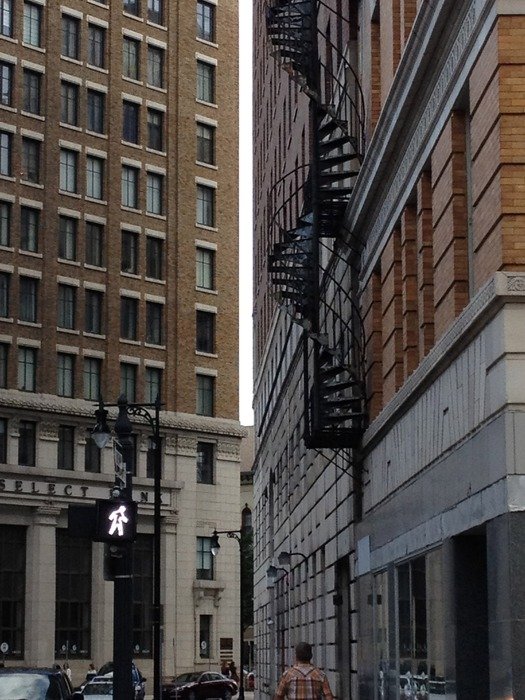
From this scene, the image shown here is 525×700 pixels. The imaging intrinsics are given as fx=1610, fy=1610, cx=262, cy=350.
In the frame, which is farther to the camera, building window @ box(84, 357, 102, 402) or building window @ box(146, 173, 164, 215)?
building window @ box(146, 173, 164, 215)

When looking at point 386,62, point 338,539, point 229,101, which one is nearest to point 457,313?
→ point 386,62

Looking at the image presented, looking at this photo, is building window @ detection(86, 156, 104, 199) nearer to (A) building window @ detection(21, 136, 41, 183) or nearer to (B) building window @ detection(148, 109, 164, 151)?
(A) building window @ detection(21, 136, 41, 183)

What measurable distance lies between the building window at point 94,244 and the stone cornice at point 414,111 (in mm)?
58873

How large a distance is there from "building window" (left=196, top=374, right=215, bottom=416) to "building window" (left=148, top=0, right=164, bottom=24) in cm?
2001

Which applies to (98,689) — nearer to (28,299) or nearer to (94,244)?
(28,299)

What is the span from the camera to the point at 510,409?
594 inches

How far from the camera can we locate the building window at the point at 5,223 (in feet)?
266

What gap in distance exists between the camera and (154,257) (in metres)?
88.4

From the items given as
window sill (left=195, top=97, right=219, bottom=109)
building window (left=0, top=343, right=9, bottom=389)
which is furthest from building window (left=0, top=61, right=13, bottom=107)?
window sill (left=195, top=97, right=219, bottom=109)

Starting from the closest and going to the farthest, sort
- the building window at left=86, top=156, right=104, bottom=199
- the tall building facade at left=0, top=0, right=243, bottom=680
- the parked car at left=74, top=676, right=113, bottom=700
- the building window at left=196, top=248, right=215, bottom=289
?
the parked car at left=74, top=676, right=113, bottom=700
the tall building facade at left=0, top=0, right=243, bottom=680
the building window at left=86, top=156, right=104, bottom=199
the building window at left=196, top=248, right=215, bottom=289

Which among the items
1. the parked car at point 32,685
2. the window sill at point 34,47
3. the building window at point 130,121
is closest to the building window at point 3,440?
the building window at point 130,121

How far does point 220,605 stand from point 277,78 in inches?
1511

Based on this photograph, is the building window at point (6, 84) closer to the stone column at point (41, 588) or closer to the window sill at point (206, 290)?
the window sill at point (206, 290)

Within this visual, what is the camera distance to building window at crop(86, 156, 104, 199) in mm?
85875
